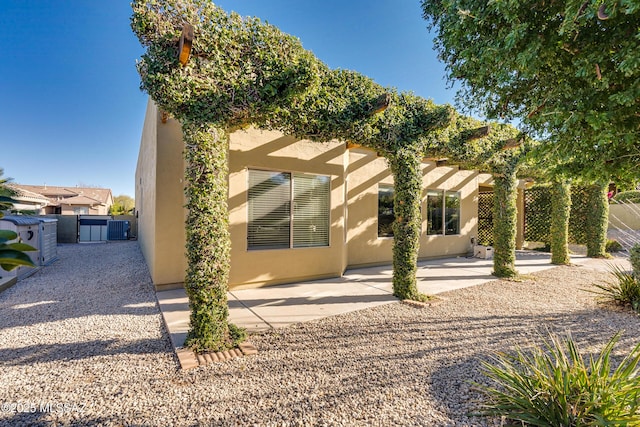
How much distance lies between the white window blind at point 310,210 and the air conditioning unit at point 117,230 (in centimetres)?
1642

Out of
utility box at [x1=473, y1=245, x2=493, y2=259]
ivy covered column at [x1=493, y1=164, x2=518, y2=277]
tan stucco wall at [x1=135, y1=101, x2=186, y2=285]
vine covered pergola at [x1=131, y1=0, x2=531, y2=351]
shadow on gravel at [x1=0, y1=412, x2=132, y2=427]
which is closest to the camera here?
shadow on gravel at [x1=0, y1=412, x2=132, y2=427]

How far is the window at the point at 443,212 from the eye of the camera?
10.7 meters

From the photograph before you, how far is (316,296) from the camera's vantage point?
5.95m

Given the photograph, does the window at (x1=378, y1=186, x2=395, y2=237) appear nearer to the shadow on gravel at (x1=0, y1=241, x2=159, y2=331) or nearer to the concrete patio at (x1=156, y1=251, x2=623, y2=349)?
the concrete patio at (x1=156, y1=251, x2=623, y2=349)

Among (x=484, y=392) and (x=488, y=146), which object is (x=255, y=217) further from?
(x=488, y=146)

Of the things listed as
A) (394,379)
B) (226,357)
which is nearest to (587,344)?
(394,379)

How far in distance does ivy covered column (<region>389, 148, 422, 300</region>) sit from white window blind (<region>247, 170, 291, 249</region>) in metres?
2.70

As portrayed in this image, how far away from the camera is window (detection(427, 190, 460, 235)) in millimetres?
10656

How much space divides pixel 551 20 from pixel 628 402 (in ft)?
10.0

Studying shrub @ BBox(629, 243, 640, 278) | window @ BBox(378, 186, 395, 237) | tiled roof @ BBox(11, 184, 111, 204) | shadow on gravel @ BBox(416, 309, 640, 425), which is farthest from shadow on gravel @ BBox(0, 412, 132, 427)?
tiled roof @ BBox(11, 184, 111, 204)

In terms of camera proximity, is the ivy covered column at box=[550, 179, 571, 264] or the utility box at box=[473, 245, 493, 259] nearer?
the ivy covered column at box=[550, 179, 571, 264]

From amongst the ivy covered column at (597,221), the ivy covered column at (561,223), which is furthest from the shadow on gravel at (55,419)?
the ivy covered column at (597,221)

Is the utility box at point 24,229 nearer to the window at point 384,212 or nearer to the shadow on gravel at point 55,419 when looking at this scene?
the shadow on gravel at point 55,419

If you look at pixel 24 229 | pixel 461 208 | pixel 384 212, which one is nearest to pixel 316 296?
pixel 384 212
